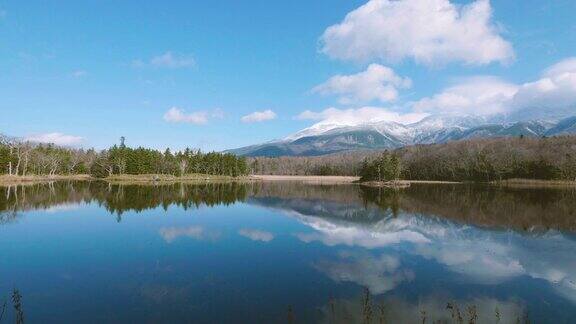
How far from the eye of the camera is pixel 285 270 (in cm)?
2097

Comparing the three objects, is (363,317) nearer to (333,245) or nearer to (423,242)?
(333,245)

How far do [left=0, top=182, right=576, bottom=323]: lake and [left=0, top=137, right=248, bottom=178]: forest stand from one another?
9222 cm

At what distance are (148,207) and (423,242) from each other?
35807 mm

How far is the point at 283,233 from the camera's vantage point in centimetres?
3372

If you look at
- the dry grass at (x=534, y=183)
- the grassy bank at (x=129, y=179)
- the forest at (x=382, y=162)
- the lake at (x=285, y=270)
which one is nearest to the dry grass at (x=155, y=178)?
the grassy bank at (x=129, y=179)

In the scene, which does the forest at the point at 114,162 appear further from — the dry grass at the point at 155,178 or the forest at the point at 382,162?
the dry grass at the point at 155,178

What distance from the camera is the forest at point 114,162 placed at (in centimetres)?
11788

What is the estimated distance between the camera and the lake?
14633 millimetres

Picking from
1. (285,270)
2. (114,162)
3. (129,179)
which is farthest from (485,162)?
(285,270)

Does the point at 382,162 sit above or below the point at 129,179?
above

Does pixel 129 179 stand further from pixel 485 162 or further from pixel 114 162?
pixel 485 162

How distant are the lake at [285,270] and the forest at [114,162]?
9222 cm

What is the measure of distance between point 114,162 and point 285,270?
435 feet

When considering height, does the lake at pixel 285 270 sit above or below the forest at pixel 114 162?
below
